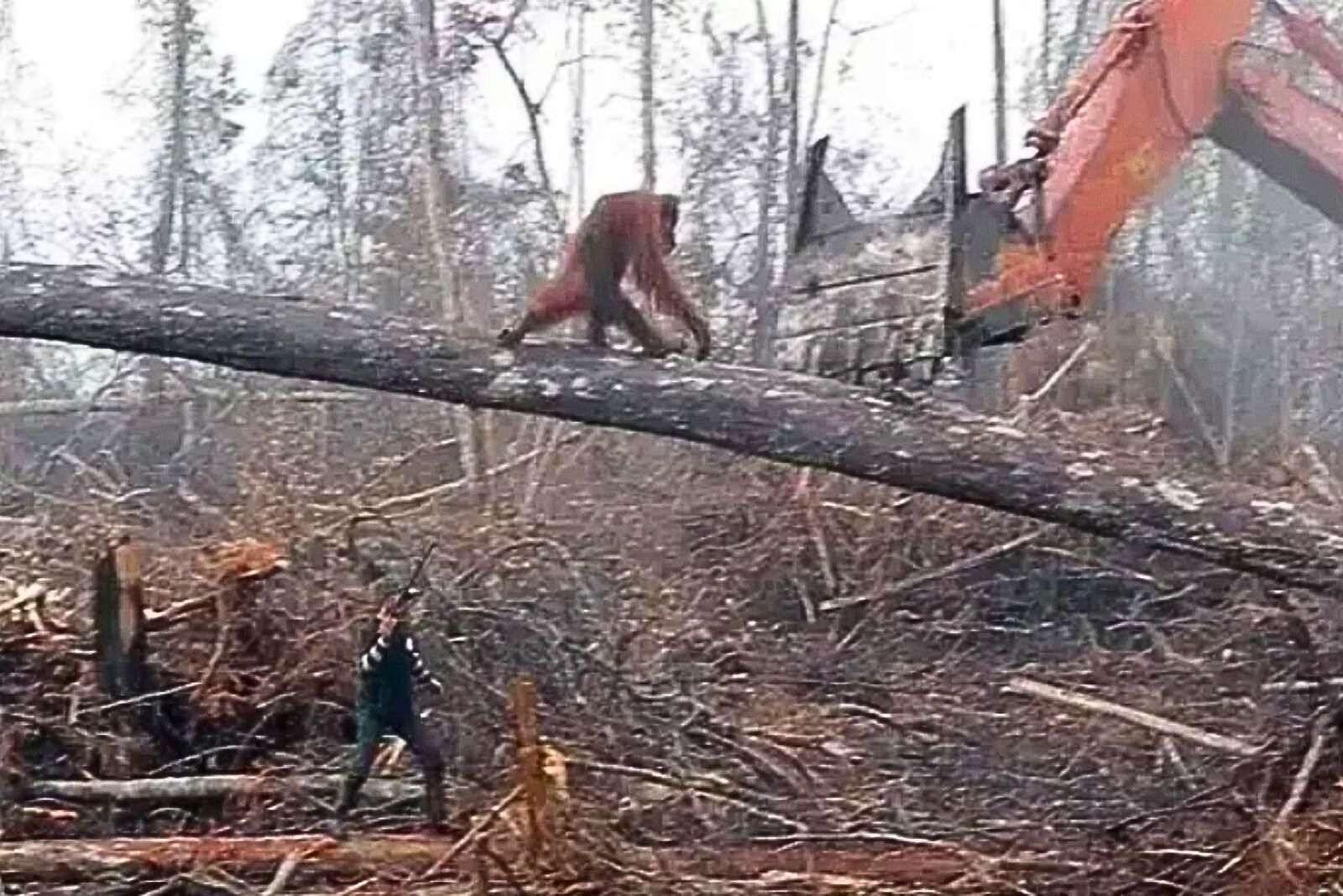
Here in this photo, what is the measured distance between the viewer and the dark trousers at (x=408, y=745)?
6.02m

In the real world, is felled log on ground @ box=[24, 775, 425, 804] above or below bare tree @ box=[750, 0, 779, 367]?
below

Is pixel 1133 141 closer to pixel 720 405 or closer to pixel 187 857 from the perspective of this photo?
pixel 720 405

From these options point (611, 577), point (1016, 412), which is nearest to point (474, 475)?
point (611, 577)

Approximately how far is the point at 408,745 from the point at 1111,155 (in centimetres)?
277

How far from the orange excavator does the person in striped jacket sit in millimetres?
1734

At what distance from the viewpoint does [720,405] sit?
15.5 feet

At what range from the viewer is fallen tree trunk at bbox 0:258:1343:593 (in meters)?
4.74

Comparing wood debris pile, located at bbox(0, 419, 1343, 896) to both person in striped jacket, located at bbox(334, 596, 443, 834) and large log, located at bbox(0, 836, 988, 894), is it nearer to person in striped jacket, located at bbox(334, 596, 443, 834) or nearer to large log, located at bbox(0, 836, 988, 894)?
large log, located at bbox(0, 836, 988, 894)

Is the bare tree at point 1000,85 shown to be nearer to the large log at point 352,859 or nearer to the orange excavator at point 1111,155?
the orange excavator at point 1111,155

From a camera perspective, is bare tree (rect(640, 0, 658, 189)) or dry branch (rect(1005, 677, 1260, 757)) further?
bare tree (rect(640, 0, 658, 189))

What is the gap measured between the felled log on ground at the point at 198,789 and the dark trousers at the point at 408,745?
21 cm

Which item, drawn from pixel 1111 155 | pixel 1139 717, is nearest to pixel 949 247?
pixel 1111 155

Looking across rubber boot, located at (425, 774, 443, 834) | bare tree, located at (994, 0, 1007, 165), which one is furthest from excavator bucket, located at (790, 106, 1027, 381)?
bare tree, located at (994, 0, 1007, 165)

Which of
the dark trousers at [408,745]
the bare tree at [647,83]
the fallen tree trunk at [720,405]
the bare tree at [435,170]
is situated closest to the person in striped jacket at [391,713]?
the dark trousers at [408,745]
